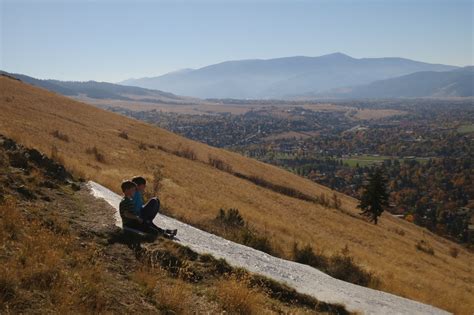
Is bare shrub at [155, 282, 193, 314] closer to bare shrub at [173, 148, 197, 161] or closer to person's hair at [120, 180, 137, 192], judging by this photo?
person's hair at [120, 180, 137, 192]

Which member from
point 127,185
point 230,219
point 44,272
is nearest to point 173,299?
point 44,272

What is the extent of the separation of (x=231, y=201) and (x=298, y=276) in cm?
1669

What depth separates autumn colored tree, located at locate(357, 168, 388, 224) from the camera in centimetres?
4958

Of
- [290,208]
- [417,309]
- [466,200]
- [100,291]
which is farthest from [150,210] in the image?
[466,200]

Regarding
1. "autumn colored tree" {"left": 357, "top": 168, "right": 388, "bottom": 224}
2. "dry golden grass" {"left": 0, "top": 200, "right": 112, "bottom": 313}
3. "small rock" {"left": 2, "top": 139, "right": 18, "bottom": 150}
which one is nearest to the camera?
"dry golden grass" {"left": 0, "top": 200, "right": 112, "bottom": 313}

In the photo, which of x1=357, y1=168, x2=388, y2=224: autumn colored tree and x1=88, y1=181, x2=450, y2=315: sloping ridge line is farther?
x1=357, y1=168, x2=388, y2=224: autumn colored tree

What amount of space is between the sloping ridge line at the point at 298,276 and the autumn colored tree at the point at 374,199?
37677mm

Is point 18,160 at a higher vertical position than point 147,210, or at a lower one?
higher

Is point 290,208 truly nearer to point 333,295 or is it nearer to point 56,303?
point 333,295

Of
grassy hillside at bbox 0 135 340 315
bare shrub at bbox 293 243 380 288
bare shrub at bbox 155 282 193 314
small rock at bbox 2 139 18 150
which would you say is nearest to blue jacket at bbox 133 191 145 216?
grassy hillside at bbox 0 135 340 315

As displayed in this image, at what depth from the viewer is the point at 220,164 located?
47969mm

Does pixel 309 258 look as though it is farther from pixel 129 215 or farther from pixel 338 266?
pixel 129 215

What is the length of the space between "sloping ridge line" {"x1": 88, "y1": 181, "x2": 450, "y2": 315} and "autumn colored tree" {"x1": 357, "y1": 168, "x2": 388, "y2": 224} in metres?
37.7

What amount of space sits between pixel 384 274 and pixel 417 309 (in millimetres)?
6299
